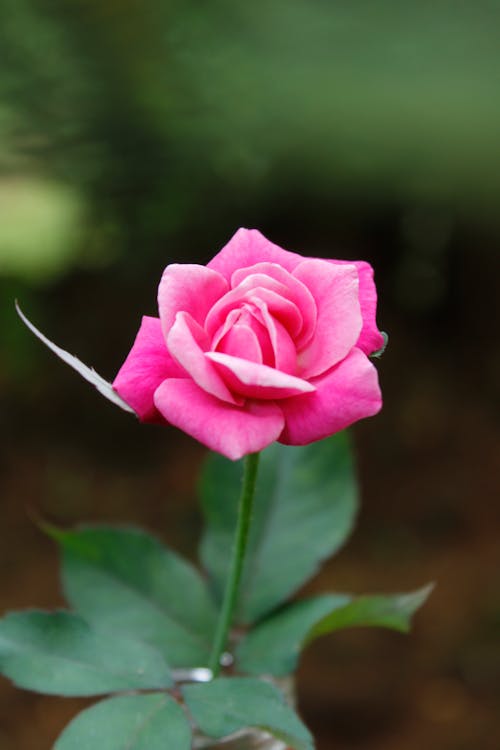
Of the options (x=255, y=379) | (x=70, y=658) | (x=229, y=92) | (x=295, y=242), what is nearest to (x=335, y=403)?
(x=255, y=379)

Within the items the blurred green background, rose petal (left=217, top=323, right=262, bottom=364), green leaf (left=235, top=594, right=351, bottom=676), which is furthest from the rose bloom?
the blurred green background

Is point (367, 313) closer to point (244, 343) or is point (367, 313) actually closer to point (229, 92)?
point (244, 343)

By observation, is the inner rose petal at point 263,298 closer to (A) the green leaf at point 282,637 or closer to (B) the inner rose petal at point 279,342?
(B) the inner rose petal at point 279,342

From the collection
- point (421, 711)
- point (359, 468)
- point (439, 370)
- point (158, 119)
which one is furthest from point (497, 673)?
point (158, 119)

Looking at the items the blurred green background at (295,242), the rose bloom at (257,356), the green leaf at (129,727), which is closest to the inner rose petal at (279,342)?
the rose bloom at (257,356)

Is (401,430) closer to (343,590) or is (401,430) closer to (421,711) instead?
(343,590)

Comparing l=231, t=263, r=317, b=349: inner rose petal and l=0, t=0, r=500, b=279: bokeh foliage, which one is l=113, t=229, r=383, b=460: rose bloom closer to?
l=231, t=263, r=317, b=349: inner rose petal
